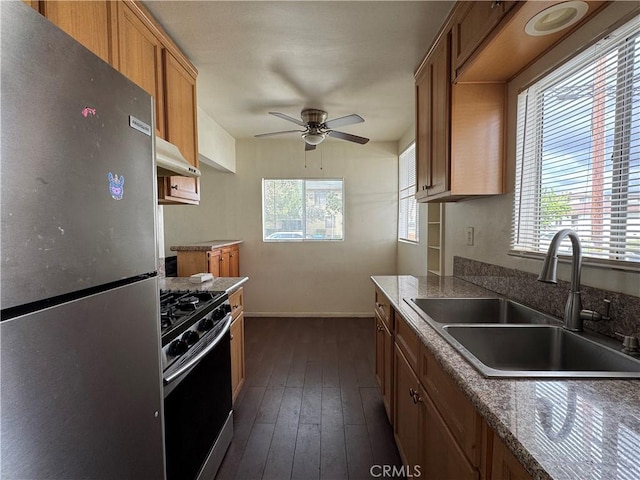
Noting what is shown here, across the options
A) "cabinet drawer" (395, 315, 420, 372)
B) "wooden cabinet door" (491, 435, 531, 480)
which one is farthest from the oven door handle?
"wooden cabinet door" (491, 435, 531, 480)

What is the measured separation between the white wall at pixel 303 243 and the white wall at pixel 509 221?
1.89 m

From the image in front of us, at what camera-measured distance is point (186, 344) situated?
1389 mm

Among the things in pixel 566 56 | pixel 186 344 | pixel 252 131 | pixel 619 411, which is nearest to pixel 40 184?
pixel 186 344

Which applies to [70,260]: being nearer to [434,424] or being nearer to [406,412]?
[434,424]

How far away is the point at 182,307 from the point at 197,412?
0.51m

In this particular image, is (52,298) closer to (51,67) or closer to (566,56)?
(51,67)

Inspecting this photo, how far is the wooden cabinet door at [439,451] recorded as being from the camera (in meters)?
0.90

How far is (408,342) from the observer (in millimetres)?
1518

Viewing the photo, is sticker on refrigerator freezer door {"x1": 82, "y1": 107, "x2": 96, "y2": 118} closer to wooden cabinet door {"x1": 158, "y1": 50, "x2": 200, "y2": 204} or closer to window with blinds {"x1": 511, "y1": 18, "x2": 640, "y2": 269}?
wooden cabinet door {"x1": 158, "y1": 50, "x2": 200, "y2": 204}

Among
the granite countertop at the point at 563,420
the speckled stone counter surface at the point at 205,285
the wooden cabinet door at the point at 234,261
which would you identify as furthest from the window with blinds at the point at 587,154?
the wooden cabinet door at the point at 234,261

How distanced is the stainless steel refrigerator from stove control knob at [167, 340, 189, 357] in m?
0.29

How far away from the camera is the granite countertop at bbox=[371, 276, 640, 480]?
1.83ft

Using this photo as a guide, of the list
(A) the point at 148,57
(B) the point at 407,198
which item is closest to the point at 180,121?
(A) the point at 148,57

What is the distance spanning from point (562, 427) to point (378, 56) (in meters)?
2.33
